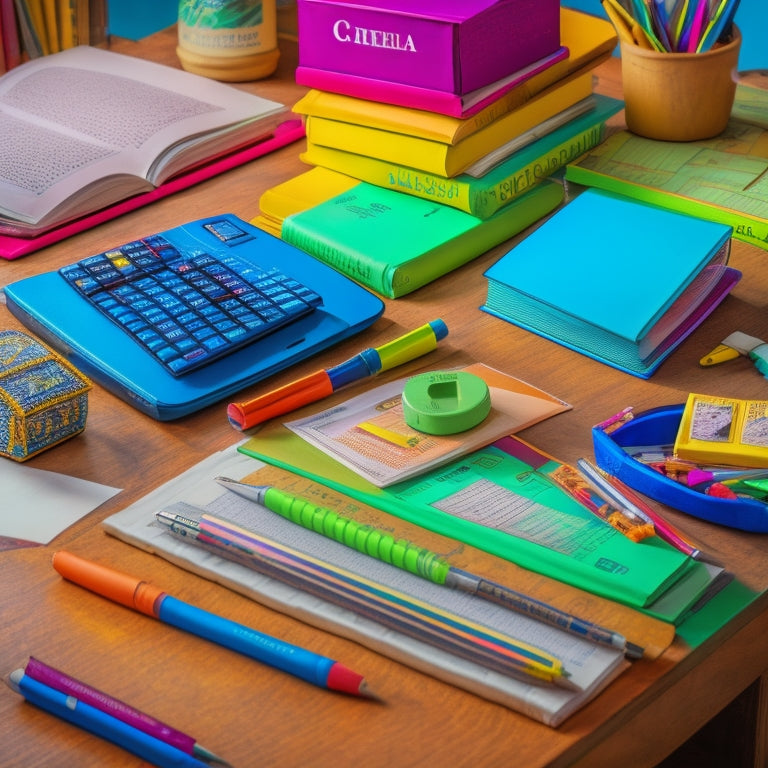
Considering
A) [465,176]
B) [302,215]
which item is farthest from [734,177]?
[302,215]

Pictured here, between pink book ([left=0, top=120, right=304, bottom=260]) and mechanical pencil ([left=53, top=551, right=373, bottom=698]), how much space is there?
19.8 inches

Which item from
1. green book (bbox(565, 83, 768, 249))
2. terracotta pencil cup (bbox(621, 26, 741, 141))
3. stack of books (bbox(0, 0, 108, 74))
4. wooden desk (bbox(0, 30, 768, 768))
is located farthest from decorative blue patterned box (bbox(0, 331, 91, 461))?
stack of books (bbox(0, 0, 108, 74))

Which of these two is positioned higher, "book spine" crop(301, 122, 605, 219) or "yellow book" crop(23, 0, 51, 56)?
"yellow book" crop(23, 0, 51, 56)

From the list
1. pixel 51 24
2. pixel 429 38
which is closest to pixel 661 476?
pixel 429 38

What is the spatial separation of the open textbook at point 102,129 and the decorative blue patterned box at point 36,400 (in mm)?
330

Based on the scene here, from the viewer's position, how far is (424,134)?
111cm

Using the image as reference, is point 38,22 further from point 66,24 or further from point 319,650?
point 319,650

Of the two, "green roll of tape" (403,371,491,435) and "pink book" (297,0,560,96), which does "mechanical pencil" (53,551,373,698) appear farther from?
"pink book" (297,0,560,96)

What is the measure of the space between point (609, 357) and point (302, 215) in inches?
14.0

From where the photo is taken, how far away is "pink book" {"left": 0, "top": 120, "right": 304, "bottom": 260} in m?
1.16

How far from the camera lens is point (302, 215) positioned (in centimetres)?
113

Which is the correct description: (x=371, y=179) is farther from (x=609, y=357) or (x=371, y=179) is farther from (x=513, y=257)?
(x=609, y=357)

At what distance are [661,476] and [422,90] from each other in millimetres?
493

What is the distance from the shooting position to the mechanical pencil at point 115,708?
0.61 metres
